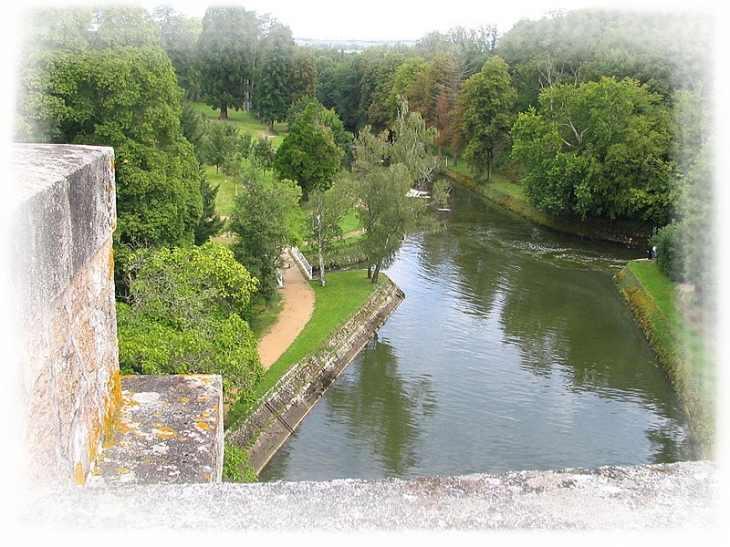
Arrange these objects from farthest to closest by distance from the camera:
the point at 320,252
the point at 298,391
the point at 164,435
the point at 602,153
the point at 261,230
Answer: the point at 602,153, the point at 320,252, the point at 261,230, the point at 298,391, the point at 164,435

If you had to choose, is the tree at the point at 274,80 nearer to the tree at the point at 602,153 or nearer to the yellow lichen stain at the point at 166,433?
the tree at the point at 602,153

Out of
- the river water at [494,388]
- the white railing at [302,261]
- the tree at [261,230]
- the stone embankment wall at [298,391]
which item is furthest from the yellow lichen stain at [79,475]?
the white railing at [302,261]

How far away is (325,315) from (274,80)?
1593 inches

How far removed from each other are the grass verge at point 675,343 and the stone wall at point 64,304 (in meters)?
14.5

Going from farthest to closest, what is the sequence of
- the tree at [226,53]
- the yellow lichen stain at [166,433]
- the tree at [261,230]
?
the tree at [226,53], the tree at [261,230], the yellow lichen stain at [166,433]

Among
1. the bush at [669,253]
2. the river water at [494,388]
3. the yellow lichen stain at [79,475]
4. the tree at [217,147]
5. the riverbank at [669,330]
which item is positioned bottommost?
the river water at [494,388]

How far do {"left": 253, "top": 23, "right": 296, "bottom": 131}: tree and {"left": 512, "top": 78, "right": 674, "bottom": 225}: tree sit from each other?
25.9 m

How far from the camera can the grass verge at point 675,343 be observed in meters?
17.4

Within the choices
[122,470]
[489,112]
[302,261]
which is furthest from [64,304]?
[489,112]

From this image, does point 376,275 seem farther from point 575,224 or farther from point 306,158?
point 575,224

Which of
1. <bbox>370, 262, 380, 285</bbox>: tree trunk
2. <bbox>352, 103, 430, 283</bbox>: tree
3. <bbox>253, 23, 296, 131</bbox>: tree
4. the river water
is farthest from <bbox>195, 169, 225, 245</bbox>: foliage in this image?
<bbox>253, 23, 296, 131</bbox>: tree

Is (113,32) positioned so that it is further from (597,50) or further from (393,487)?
(597,50)

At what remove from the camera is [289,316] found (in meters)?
23.2

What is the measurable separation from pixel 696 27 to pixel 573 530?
3730 cm
